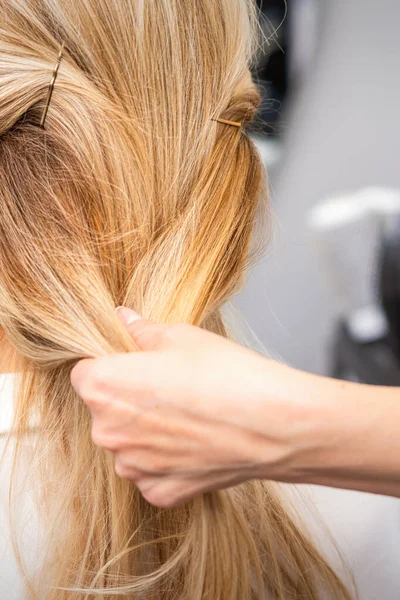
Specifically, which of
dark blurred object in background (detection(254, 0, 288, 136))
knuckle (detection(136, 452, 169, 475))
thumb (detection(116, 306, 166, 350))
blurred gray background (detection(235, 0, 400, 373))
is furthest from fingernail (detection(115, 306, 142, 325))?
blurred gray background (detection(235, 0, 400, 373))

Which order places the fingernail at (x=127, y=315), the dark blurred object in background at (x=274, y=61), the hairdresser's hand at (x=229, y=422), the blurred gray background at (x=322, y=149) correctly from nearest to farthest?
the hairdresser's hand at (x=229, y=422)
the fingernail at (x=127, y=315)
the dark blurred object in background at (x=274, y=61)
the blurred gray background at (x=322, y=149)

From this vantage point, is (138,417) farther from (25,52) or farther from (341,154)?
(341,154)

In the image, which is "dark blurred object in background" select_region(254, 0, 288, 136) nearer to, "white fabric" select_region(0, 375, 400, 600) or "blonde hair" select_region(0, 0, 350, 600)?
"blonde hair" select_region(0, 0, 350, 600)

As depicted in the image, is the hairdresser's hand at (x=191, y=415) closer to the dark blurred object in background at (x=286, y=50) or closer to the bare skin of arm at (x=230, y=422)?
the bare skin of arm at (x=230, y=422)

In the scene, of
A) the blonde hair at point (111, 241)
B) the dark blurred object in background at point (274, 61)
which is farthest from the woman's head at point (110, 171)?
the dark blurred object in background at point (274, 61)

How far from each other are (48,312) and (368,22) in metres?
2.19

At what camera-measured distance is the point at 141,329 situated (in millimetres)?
639

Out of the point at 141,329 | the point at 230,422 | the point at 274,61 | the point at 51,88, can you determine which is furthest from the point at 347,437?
the point at 274,61

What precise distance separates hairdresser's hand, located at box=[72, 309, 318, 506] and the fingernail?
0.09 m

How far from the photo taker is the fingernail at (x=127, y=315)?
67 centimetres

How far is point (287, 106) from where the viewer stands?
247 cm

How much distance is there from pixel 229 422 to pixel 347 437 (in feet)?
0.34

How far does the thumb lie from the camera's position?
0.61 m

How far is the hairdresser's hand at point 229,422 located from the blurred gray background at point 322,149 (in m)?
1.86
